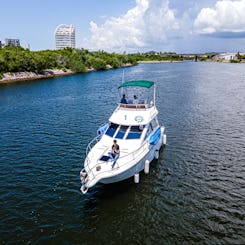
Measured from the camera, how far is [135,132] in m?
21.4

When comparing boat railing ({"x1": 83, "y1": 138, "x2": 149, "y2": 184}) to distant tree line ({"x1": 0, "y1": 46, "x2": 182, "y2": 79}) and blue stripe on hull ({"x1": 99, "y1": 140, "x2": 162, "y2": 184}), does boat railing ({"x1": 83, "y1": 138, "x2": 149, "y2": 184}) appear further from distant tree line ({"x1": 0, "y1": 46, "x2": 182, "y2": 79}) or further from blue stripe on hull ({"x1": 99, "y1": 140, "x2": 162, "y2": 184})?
distant tree line ({"x1": 0, "y1": 46, "x2": 182, "y2": 79})

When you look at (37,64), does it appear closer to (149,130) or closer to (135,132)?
(149,130)

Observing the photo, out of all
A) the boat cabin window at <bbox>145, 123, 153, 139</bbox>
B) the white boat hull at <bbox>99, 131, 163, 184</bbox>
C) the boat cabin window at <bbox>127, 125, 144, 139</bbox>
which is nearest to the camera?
the white boat hull at <bbox>99, 131, 163, 184</bbox>

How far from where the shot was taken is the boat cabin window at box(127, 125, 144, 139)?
21.1 m

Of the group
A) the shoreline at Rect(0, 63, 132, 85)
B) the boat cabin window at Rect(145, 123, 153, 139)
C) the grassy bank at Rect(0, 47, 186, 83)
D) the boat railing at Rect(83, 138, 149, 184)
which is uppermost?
the grassy bank at Rect(0, 47, 186, 83)

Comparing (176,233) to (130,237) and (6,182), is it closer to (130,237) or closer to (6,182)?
(130,237)

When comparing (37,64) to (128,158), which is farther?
(37,64)

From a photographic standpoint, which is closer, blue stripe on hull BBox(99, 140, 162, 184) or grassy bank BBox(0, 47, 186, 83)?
blue stripe on hull BBox(99, 140, 162, 184)

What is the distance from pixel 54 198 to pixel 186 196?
991 cm

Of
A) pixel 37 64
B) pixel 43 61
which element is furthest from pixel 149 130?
pixel 43 61

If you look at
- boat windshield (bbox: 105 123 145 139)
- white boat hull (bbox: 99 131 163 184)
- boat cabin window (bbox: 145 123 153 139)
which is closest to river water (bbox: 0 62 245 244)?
white boat hull (bbox: 99 131 163 184)

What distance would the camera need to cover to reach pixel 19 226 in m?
14.6

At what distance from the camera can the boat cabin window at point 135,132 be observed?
2106 cm

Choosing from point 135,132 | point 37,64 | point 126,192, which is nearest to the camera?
point 126,192
